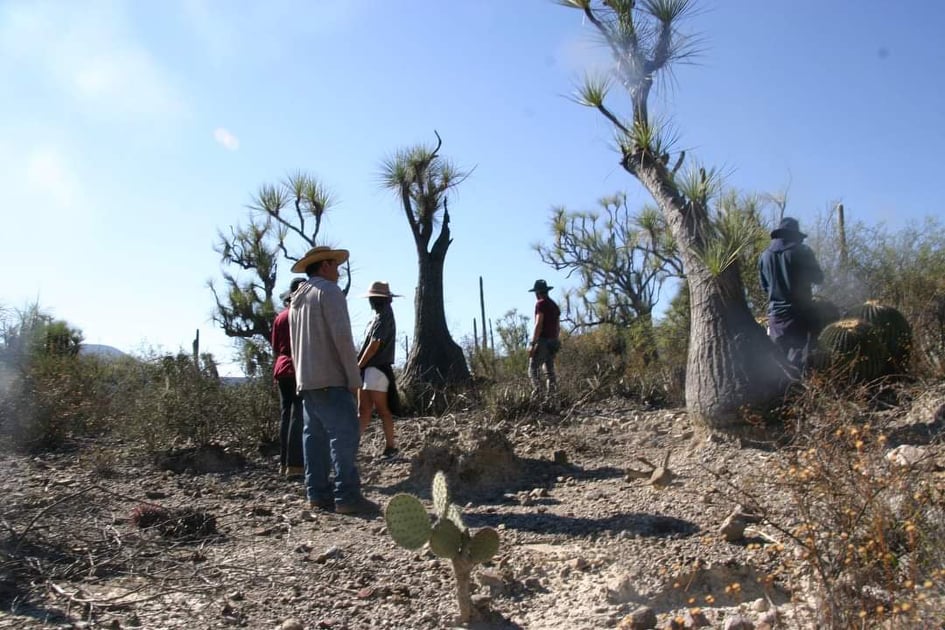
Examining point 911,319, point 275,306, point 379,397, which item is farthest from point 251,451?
point 275,306

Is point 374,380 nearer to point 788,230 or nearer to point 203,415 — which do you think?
point 203,415

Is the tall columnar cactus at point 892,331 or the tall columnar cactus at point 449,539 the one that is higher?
the tall columnar cactus at point 892,331

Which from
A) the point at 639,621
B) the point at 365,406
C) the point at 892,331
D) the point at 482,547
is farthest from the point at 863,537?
the point at 365,406

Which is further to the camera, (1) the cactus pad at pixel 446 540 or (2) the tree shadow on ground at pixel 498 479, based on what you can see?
(2) the tree shadow on ground at pixel 498 479

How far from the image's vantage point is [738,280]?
6.20m

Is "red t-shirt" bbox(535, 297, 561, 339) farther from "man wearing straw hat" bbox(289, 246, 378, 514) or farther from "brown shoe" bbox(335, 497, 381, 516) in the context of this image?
"brown shoe" bbox(335, 497, 381, 516)

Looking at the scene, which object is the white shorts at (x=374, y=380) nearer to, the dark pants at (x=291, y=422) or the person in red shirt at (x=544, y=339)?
the dark pants at (x=291, y=422)

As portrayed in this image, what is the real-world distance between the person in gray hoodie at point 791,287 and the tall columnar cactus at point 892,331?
544 mm

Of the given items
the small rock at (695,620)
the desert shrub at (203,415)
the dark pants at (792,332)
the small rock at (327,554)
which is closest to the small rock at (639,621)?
the small rock at (695,620)

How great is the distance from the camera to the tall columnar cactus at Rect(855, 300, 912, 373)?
6727 millimetres

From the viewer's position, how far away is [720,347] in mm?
6051

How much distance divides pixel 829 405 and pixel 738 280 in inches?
72.2

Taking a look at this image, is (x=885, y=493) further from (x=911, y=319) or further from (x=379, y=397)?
(x=911, y=319)

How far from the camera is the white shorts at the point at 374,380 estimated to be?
6945 millimetres
